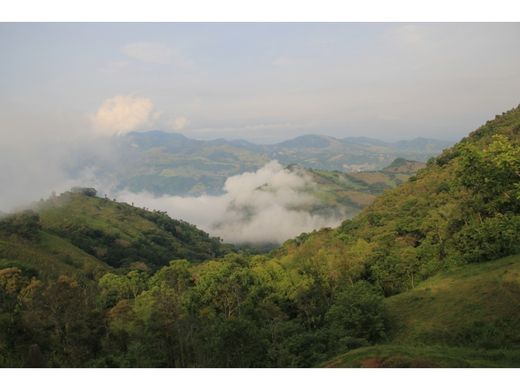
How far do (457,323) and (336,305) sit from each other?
11.3 metres

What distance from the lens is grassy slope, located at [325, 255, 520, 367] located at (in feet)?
74.2

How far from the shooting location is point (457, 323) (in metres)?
33.1

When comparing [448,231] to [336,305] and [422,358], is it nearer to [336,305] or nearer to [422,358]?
[336,305]

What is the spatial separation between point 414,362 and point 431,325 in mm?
15518

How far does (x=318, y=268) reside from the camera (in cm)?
6512

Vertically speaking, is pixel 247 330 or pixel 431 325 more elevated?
pixel 247 330

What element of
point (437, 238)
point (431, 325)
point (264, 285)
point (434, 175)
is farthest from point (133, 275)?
point (434, 175)

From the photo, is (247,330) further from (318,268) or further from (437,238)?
(437,238)

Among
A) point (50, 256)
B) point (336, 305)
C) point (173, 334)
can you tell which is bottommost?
point (336, 305)

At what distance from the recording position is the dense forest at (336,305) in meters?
27.4

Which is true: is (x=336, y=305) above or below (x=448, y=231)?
below

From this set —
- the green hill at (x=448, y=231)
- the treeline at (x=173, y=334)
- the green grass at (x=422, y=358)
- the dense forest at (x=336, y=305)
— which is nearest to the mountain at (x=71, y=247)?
the dense forest at (x=336, y=305)

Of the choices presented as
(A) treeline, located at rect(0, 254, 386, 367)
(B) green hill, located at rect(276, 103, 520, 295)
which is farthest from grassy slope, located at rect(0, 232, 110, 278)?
(A) treeline, located at rect(0, 254, 386, 367)

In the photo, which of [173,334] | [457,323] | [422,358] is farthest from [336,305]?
[422,358]
